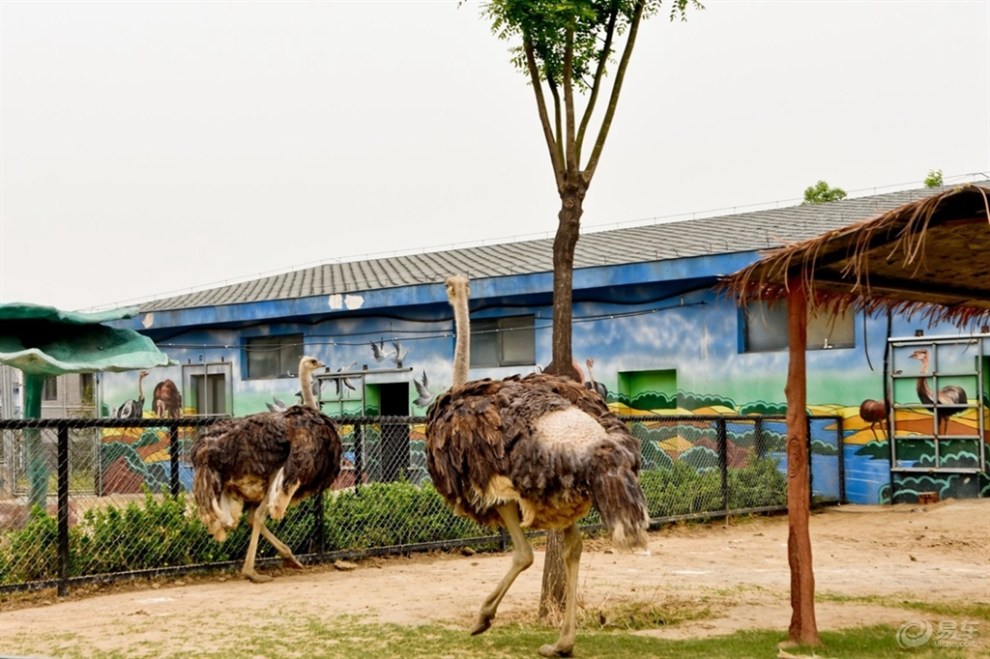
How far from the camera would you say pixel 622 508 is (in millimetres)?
6961

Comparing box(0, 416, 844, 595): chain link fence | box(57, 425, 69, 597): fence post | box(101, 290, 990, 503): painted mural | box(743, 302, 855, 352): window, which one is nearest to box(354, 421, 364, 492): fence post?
box(0, 416, 844, 595): chain link fence

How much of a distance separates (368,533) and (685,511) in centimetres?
461

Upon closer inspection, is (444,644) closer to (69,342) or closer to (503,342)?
(69,342)

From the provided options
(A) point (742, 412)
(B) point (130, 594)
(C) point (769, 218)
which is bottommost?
(B) point (130, 594)

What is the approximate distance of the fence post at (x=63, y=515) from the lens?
10.3m

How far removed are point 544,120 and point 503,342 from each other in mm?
11702

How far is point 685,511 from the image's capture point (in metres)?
15.4

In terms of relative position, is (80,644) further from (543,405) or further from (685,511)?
(685,511)

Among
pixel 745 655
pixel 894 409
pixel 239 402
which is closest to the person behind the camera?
pixel 745 655

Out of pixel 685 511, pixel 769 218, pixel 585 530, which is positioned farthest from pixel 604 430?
pixel 769 218

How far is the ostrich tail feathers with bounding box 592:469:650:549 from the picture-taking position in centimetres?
693

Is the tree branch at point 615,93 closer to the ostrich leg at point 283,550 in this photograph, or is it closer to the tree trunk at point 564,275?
the tree trunk at point 564,275

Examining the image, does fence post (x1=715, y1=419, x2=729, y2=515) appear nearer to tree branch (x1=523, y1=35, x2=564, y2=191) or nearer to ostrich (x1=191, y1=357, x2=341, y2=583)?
ostrich (x1=191, y1=357, x2=341, y2=583)

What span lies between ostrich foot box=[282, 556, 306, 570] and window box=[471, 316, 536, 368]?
9.30m
